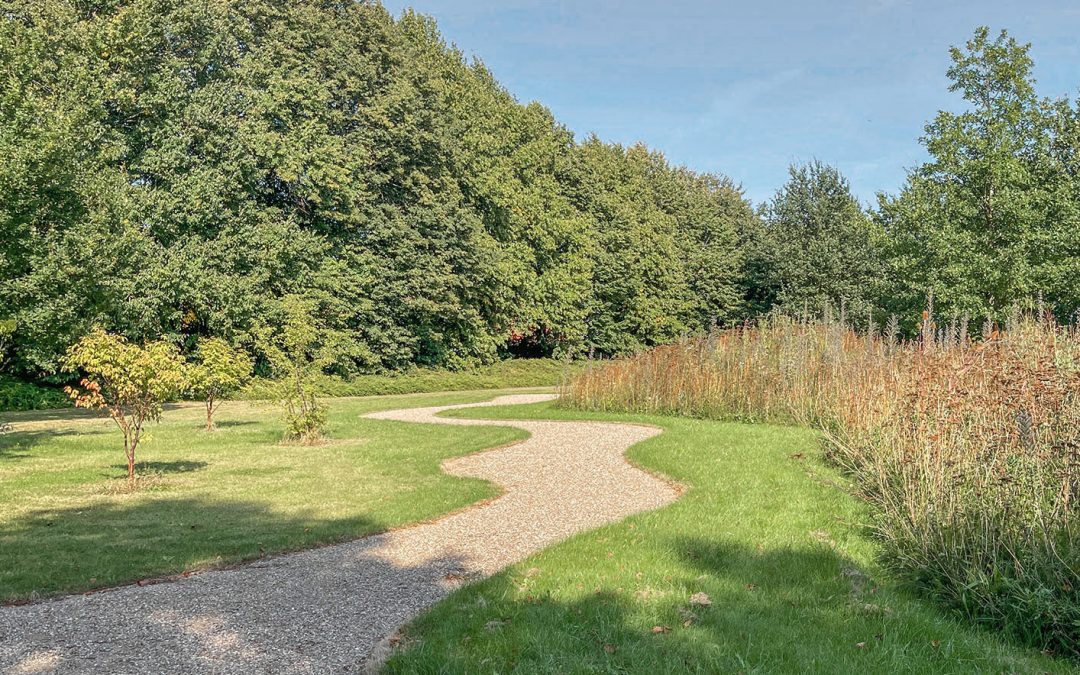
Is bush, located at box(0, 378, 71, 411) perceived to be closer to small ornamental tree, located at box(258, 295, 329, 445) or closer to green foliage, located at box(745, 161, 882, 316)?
small ornamental tree, located at box(258, 295, 329, 445)

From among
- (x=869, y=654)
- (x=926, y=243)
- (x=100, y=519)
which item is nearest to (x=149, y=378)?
(x=100, y=519)

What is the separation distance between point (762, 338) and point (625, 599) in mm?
11529

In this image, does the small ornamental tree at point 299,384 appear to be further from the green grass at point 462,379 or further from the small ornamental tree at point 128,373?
the green grass at point 462,379

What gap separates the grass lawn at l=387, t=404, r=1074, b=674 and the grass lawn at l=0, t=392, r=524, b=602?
8.37 ft

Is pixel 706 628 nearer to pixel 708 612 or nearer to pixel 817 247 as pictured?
pixel 708 612

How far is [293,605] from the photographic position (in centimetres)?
498

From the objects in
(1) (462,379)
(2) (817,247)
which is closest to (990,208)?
(2) (817,247)

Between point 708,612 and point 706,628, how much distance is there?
26 cm

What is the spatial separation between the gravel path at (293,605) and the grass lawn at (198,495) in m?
0.49

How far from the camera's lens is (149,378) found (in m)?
9.44

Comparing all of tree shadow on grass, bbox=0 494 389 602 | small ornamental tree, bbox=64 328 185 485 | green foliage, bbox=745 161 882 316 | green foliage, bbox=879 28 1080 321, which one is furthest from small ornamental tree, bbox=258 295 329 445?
green foliage, bbox=745 161 882 316

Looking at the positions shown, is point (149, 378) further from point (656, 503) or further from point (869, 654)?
point (869, 654)

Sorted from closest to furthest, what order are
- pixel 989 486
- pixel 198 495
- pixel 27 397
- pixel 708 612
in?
pixel 708 612
pixel 989 486
pixel 198 495
pixel 27 397

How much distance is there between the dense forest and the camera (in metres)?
17.6
